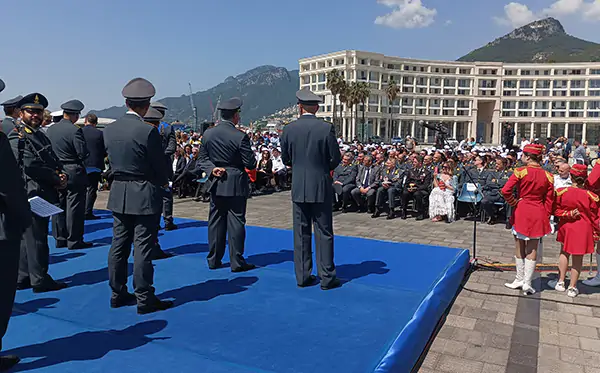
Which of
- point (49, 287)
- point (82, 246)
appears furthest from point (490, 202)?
point (49, 287)

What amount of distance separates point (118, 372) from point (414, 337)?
2.01 metres

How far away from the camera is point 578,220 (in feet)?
15.3

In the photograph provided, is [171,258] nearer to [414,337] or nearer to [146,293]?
[146,293]

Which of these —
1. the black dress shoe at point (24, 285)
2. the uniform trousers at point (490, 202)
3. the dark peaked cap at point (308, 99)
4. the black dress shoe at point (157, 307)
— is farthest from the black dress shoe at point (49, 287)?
the uniform trousers at point (490, 202)

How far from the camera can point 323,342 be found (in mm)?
3266

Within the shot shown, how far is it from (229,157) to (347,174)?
5.47 m

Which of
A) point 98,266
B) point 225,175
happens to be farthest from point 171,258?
point 225,175

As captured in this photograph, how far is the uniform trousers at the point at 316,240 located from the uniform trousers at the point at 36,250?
2.45 meters

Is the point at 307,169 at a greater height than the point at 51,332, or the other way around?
the point at 307,169

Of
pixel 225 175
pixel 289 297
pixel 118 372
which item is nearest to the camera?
pixel 118 372

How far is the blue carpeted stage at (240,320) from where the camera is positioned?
291cm

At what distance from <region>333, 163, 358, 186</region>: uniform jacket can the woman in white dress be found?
175 cm

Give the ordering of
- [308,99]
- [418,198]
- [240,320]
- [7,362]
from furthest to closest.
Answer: [418,198] < [308,99] < [240,320] < [7,362]

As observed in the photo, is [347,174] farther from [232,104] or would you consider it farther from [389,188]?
[232,104]
